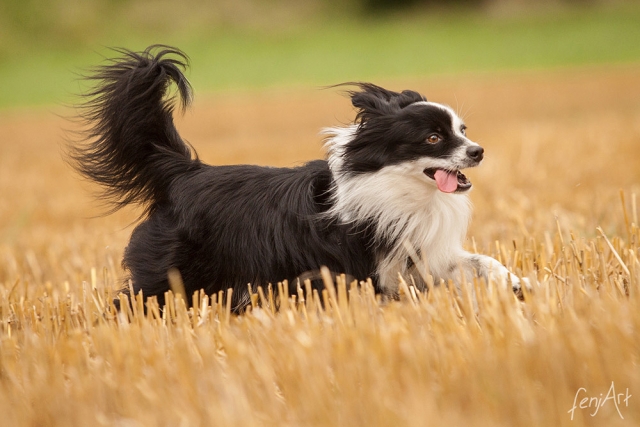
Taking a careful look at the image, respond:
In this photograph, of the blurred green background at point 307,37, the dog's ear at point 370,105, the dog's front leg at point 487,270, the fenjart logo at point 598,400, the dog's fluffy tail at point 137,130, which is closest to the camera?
the fenjart logo at point 598,400

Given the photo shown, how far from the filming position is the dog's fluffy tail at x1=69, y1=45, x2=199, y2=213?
15.0ft

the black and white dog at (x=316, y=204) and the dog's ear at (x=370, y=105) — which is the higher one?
the dog's ear at (x=370, y=105)

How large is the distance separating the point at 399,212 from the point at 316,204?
1.47 feet

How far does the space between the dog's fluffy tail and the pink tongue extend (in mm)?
1435

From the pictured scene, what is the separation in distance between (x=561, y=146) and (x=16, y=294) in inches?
304

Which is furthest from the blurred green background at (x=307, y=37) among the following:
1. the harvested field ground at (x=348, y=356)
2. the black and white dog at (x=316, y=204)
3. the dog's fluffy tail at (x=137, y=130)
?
the harvested field ground at (x=348, y=356)

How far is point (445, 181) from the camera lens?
4.12 m

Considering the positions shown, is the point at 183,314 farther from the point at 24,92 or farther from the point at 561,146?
the point at 24,92

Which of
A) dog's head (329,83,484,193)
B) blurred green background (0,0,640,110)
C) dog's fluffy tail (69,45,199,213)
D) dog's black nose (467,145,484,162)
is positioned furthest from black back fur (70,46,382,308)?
blurred green background (0,0,640,110)

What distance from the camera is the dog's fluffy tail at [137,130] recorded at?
4.58 m

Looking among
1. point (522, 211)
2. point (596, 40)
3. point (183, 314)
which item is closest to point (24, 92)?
point (596, 40)

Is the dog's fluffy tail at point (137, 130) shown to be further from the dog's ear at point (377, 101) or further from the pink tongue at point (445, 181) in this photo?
the pink tongue at point (445, 181)

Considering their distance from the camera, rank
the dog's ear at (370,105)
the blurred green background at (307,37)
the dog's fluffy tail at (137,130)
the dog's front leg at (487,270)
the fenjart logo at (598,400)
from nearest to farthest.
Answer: the fenjart logo at (598,400) → the dog's front leg at (487,270) → the dog's ear at (370,105) → the dog's fluffy tail at (137,130) → the blurred green background at (307,37)

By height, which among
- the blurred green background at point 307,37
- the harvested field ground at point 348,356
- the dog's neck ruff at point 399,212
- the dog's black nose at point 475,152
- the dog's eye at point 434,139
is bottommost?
the harvested field ground at point 348,356
